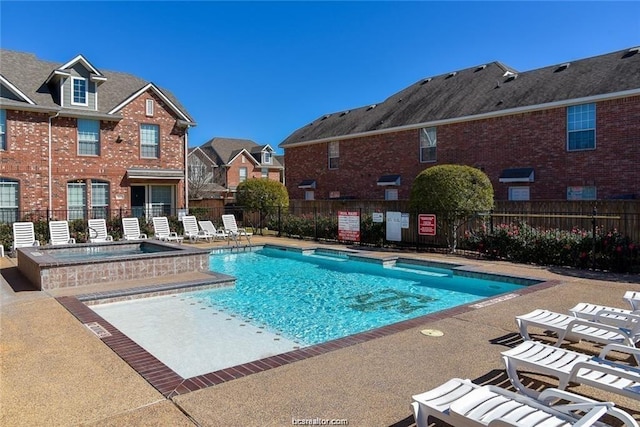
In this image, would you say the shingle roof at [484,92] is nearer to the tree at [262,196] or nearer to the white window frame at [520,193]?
the white window frame at [520,193]

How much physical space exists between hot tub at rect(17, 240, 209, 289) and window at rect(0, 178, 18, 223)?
7976 mm

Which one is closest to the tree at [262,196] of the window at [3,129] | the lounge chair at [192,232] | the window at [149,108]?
the lounge chair at [192,232]

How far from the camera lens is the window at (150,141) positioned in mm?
23205

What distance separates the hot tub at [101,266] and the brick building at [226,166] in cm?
2978

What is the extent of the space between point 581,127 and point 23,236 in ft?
75.6

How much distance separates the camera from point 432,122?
938 inches

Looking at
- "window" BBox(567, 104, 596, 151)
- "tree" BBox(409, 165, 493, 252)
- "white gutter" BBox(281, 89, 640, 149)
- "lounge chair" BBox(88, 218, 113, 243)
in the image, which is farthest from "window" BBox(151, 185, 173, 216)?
"window" BBox(567, 104, 596, 151)

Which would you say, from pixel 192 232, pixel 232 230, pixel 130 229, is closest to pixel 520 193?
pixel 232 230

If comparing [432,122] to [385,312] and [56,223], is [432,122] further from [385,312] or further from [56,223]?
[56,223]

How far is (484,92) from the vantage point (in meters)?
23.4

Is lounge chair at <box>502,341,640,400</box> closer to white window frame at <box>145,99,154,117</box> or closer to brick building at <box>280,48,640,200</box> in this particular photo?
brick building at <box>280,48,640,200</box>

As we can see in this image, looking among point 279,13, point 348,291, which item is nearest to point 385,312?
point 348,291

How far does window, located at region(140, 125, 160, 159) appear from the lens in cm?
2320

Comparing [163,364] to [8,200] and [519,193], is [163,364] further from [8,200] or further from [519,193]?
[519,193]
